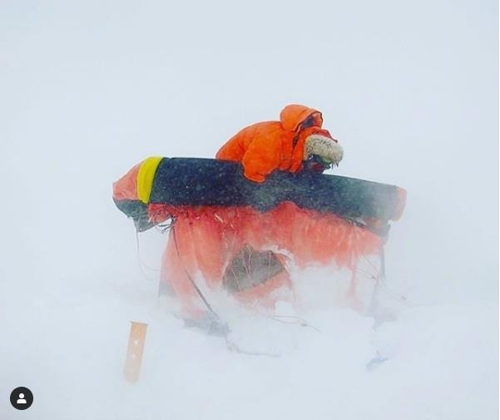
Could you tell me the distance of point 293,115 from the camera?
1744 mm

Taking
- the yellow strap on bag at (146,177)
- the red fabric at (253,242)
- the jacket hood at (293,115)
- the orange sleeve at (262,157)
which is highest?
the jacket hood at (293,115)

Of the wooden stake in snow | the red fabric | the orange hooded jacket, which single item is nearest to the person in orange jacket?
the orange hooded jacket

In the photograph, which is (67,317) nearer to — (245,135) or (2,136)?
(2,136)

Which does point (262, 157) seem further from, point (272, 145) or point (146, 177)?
point (146, 177)

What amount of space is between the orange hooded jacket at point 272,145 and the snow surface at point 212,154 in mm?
40

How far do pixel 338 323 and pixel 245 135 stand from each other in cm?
54

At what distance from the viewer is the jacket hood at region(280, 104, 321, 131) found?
1.73m

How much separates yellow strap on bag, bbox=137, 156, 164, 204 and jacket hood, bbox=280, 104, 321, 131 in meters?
0.34

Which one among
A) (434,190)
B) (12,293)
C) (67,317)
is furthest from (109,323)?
(434,190)

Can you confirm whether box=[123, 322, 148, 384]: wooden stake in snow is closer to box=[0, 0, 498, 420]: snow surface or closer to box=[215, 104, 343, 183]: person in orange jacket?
box=[0, 0, 498, 420]: snow surface

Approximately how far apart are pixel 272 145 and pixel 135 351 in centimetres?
65

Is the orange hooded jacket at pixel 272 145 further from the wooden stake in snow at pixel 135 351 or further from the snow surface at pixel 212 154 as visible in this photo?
the wooden stake in snow at pixel 135 351

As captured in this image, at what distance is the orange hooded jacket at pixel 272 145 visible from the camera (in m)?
1.71

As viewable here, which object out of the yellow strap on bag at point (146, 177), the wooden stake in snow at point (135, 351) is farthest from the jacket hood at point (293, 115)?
the wooden stake in snow at point (135, 351)
